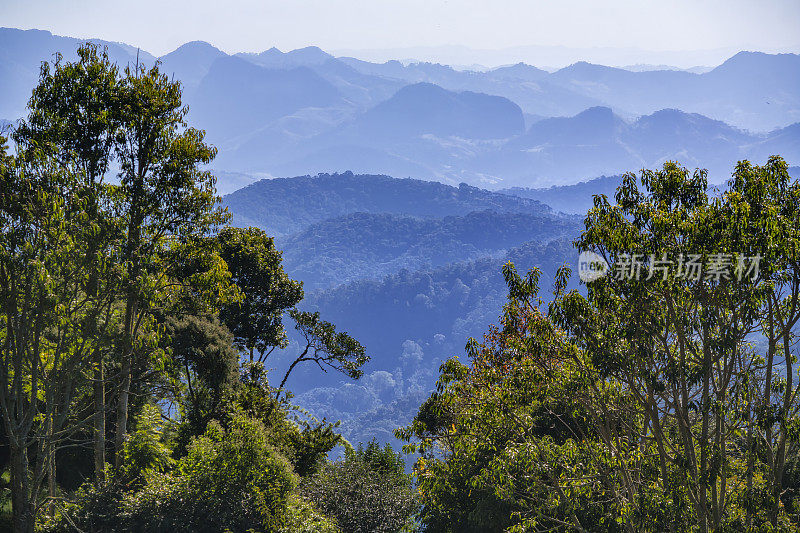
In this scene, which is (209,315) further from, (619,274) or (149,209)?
(619,274)

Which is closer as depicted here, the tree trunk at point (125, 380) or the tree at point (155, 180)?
the tree at point (155, 180)

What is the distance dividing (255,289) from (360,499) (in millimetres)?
10923

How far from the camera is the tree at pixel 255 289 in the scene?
24938mm

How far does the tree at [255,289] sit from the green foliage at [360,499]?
307 inches

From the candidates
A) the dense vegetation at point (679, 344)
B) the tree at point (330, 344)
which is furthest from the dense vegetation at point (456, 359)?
the tree at point (330, 344)

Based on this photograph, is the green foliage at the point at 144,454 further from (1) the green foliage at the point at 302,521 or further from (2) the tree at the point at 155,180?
(1) the green foliage at the point at 302,521

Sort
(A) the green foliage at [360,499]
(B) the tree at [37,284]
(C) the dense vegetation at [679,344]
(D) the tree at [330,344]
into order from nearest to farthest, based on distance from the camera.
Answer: (C) the dense vegetation at [679,344]
(B) the tree at [37,284]
(A) the green foliage at [360,499]
(D) the tree at [330,344]

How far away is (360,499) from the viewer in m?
17.5

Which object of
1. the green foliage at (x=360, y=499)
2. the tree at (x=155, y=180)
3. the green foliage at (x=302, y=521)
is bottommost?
the green foliage at (x=302, y=521)

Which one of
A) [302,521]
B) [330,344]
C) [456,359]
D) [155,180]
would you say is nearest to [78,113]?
[155,180]

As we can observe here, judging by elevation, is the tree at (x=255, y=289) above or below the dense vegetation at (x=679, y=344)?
above

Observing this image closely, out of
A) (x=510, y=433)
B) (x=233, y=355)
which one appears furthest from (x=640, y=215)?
(x=233, y=355)

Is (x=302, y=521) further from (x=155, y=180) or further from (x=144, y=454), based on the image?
(x=155, y=180)

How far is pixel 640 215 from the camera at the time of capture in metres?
9.34
